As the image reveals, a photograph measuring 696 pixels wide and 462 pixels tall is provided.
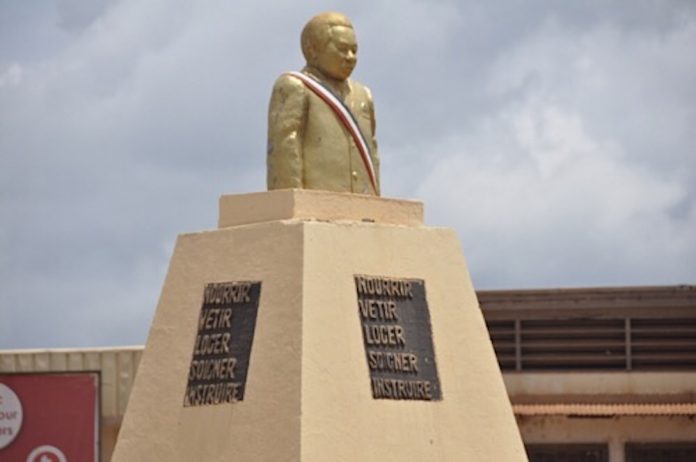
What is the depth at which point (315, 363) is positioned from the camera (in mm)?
17766

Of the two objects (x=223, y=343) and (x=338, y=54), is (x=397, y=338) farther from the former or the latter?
(x=338, y=54)

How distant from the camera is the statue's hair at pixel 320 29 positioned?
19156 mm

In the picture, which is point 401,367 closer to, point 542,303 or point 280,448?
point 280,448

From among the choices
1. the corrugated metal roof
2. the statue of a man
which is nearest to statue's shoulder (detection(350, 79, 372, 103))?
→ the statue of a man

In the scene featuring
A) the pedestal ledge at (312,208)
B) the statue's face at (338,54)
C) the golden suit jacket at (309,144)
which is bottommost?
the pedestal ledge at (312,208)

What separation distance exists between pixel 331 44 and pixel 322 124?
27.5 inches

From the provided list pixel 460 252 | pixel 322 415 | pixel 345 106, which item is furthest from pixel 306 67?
pixel 322 415

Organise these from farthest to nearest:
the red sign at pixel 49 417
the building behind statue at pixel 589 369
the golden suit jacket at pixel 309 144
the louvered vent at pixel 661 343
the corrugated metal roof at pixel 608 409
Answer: the red sign at pixel 49 417, the louvered vent at pixel 661 343, the building behind statue at pixel 589 369, the corrugated metal roof at pixel 608 409, the golden suit jacket at pixel 309 144

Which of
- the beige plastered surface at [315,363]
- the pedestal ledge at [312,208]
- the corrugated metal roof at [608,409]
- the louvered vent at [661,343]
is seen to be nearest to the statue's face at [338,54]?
the pedestal ledge at [312,208]

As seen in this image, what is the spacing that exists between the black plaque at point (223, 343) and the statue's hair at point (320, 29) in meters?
2.23

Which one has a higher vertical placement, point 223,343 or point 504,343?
point 504,343

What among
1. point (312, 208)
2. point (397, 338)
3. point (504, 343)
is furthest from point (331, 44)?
point (504, 343)

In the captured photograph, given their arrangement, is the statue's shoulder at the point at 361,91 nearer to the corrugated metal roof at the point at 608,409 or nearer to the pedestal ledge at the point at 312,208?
the pedestal ledge at the point at 312,208

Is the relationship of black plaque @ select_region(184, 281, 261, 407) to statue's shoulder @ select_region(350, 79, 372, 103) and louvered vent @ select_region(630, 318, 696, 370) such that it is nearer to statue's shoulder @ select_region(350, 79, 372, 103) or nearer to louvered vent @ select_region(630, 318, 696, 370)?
statue's shoulder @ select_region(350, 79, 372, 103)
